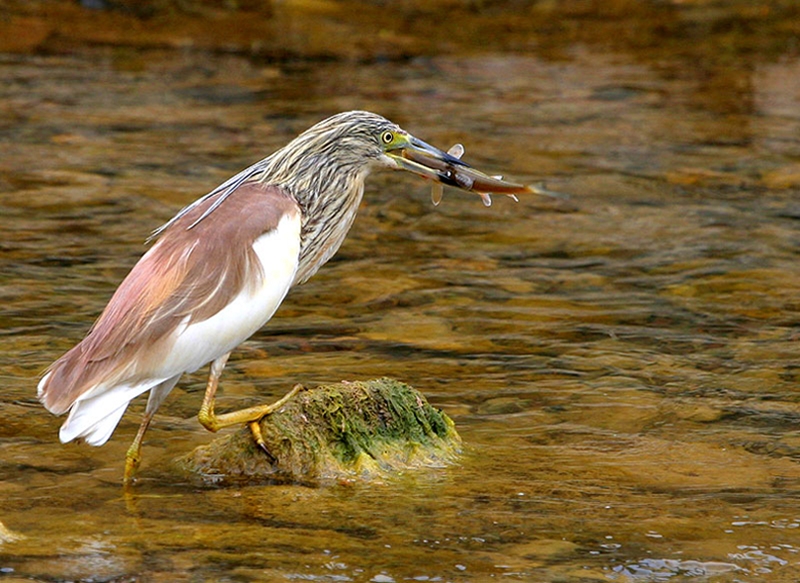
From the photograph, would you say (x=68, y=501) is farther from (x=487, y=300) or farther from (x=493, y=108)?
(x=493, y=108)

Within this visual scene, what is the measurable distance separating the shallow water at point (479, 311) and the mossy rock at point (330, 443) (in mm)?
122

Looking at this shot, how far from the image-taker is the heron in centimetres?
505

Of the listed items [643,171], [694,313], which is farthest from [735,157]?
[694,313]

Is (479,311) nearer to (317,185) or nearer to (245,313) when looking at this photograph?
(317,185)

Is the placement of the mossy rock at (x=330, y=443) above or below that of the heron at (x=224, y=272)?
below

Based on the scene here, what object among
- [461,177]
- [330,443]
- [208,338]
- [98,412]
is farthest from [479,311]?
[98,412]

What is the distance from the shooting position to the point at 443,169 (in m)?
5.76

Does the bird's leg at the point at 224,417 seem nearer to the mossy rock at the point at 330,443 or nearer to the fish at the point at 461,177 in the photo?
the mossy rock at the point at 330,443

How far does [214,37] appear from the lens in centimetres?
1559

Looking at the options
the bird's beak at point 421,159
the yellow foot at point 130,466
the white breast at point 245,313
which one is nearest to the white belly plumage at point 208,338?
the white breast at point 245,313

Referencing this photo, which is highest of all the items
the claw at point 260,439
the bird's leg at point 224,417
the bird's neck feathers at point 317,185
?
the bird's neck feathers at point 317,185

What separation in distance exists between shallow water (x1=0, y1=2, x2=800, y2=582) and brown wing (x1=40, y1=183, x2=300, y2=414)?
500 millimetres

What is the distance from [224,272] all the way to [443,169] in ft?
3.63

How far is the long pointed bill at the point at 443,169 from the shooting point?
5.70 metres
